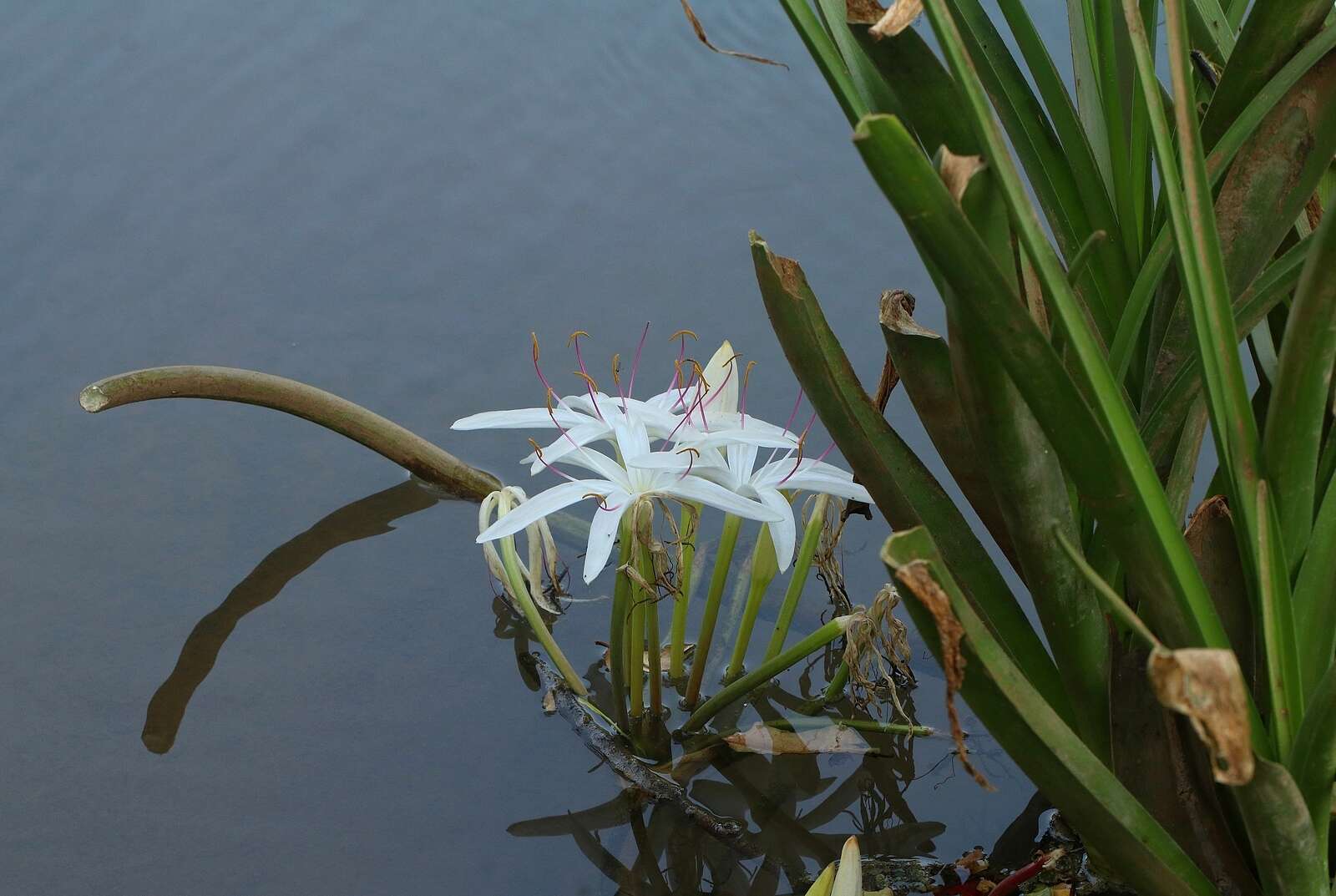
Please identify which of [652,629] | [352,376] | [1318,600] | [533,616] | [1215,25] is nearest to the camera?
[1318,600]

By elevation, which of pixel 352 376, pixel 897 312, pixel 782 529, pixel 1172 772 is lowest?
pixel 1172 772

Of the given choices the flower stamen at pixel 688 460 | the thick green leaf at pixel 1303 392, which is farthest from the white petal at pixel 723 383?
the thick green leaf at pixel 1303 392

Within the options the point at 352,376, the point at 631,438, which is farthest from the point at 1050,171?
the point at 352,376

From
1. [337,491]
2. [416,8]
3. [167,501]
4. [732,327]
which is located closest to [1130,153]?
[732,327]

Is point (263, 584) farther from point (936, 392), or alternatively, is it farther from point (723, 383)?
point (936, 392)

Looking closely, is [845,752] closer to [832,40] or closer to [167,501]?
[832,40]

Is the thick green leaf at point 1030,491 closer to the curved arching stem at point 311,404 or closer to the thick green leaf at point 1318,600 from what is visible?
the thick green leaf at point 1318,600
